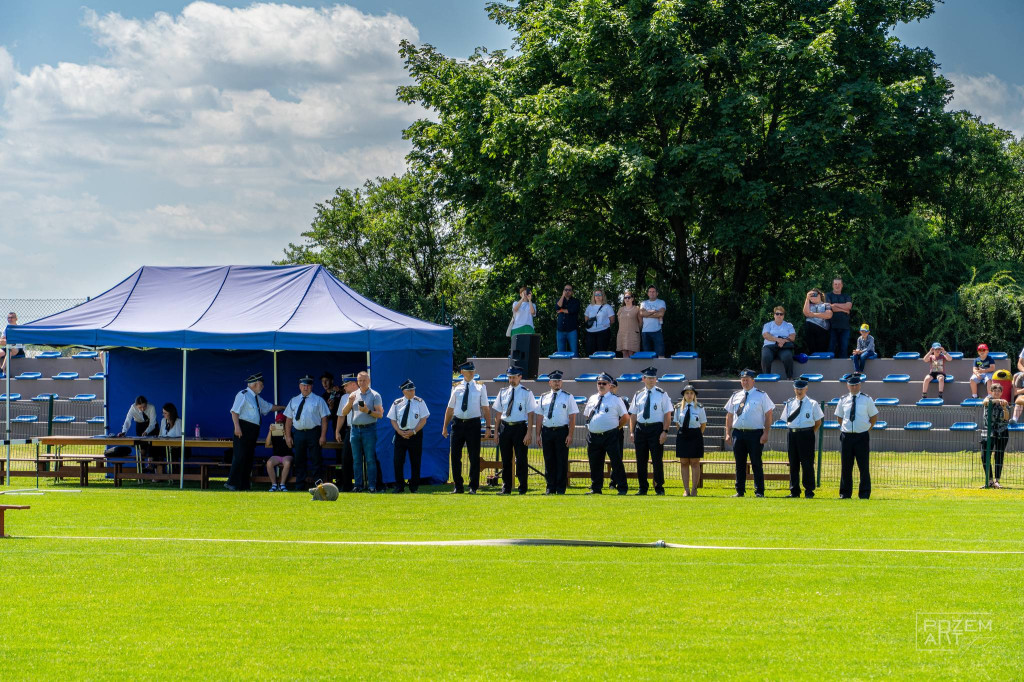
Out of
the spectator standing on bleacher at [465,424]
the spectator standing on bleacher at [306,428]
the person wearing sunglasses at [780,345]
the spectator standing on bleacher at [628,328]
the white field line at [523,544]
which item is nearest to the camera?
the white field line at [523,544]

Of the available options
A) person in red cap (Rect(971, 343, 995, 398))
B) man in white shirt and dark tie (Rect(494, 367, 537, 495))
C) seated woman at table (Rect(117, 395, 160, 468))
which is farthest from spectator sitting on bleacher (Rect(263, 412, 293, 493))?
person in red cap (Rect(971, 343, 995, 398))

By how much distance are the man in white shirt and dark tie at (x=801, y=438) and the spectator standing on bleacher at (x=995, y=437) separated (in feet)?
11.5

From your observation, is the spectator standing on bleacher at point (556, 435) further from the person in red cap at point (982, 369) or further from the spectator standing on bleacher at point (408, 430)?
the person in red cap at point (982, 369)

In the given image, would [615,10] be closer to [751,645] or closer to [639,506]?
[639,506]

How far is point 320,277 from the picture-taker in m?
20.3

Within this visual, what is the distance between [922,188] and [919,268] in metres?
2.72

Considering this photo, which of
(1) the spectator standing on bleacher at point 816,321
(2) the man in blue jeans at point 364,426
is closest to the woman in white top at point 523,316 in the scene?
(1) the spectator standing on bleacher at point 816,321

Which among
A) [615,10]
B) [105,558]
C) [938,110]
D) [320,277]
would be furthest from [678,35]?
[105,558]

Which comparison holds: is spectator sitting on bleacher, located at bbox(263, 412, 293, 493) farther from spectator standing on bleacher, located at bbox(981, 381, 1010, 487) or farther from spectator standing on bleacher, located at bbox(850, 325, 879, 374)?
spectator standing on bleacher, located at bbox(850, 325, 879, 374)

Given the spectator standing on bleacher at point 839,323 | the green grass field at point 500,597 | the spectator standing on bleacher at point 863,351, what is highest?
the spectator standing on bleacher at point 839,323

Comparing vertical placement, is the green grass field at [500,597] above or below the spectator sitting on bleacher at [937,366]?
below

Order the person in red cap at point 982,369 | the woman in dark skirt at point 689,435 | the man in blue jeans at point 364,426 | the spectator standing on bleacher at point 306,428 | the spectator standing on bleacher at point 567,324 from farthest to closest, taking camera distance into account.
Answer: the spectator standing on bleacher at point 567,324 → the person in red cap at point 982,369 → the spectator standing on bleacher at point 306,428 → the man in blue jeans at point 364,426 → the woman in dark skirt at point 689,435

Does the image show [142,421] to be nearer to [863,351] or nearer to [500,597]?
[500,597]

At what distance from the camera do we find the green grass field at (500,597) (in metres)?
6.53
